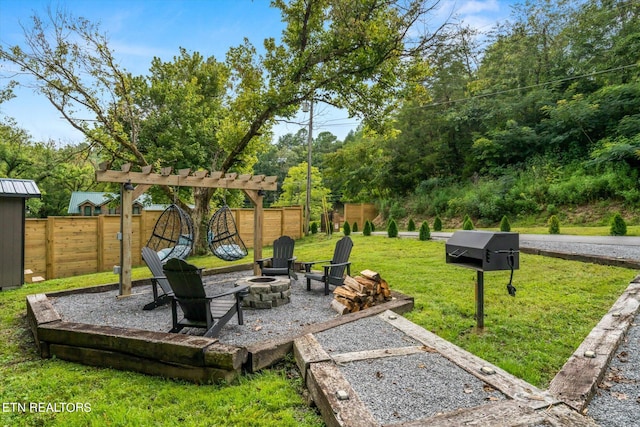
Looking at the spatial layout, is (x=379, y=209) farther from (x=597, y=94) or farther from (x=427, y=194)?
(x=597, y=94)

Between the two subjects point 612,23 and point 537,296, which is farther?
point 612,23

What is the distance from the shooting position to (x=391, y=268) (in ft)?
21.4

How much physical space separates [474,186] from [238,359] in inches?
640

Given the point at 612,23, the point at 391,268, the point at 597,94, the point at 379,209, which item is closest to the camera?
Result: the point at 391,268

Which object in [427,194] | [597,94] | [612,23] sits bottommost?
[427,194]

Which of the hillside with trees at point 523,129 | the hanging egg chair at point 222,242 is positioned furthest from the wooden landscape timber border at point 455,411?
the hillside with trees at point 523,129

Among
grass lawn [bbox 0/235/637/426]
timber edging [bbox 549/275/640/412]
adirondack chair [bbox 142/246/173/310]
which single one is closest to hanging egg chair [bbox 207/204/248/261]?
adirondack chair [bbox 142/246/173/310]

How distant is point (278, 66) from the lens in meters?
8.32

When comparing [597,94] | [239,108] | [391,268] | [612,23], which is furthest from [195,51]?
[612,23]

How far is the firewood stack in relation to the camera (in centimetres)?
421

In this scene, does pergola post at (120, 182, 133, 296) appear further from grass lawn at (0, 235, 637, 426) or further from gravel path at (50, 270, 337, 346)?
grass lawn at (0, 235, 637, 426)

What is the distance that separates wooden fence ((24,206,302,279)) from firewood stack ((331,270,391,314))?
6.90 m

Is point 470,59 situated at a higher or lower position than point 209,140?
higher

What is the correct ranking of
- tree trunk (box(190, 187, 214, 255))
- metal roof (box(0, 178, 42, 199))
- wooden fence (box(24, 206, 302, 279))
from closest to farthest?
1. metal roof (box(0, 178, 42, 199))
2. wooden fence (box(24, 206, 302, 279))
3. tree trunk (box(190, 187, 214, 255))
